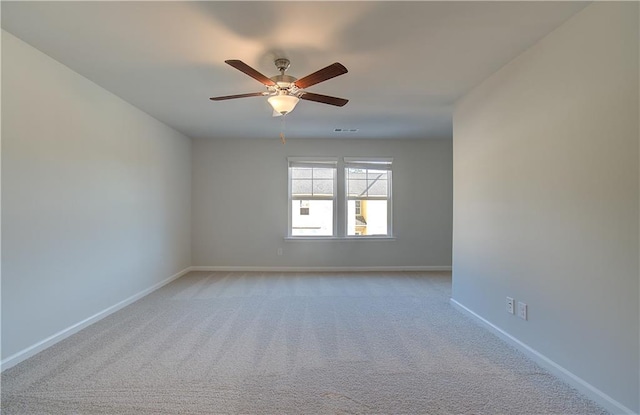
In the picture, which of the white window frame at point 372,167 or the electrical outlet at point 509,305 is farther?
the white window frame at point 372,167

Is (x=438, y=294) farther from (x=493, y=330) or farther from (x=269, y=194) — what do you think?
(x=269, y=194)

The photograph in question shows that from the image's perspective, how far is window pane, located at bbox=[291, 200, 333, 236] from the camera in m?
5.84

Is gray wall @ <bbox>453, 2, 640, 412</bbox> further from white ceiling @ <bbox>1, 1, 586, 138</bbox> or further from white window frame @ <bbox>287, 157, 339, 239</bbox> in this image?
white window frame @ <bbox>287, 157, 339, 239</bbox>

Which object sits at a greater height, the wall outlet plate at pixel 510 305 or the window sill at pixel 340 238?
the window sill at pixel 340 238

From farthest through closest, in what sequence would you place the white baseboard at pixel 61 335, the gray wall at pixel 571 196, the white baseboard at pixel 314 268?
1. the white baseboard at pixel 314 268
2. the white baseboard at pixel 61 335
3. the gray wall at pixel 571 196

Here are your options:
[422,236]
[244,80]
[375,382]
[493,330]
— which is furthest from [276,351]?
[422,236]

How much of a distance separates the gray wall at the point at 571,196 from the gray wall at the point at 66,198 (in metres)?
3.81

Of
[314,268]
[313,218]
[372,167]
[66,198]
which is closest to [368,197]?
[372,167]

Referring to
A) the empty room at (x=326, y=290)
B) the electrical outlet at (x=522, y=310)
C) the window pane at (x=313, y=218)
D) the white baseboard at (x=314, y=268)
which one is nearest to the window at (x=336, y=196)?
the window pane at (x=313, y=218)

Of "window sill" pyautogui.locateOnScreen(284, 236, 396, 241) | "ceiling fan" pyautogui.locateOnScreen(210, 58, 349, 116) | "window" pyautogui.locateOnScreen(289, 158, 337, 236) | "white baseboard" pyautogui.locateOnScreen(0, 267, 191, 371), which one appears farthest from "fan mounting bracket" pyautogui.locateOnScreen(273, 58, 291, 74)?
"window sill" pyautogui.locateOnScreen(284, 236, 396, 241)

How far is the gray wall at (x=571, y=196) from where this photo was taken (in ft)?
5.65

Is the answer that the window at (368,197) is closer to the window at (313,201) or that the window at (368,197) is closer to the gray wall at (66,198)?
the window at (313,201)

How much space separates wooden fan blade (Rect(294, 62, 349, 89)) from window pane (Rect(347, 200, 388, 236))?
3696mm

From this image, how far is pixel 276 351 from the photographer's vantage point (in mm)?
2553
